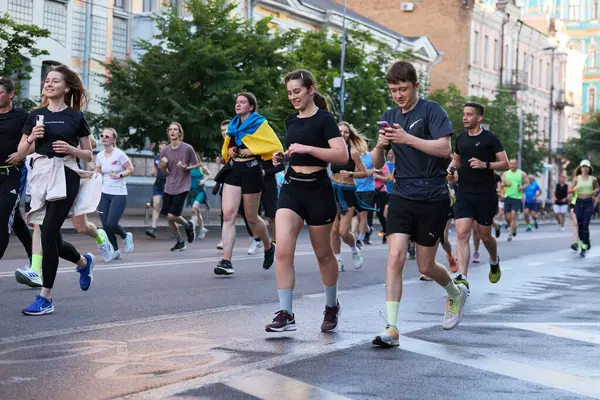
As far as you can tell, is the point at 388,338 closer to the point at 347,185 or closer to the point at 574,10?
the point at 347,185

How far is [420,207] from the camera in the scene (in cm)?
762

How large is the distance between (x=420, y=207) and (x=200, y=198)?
14.1 m

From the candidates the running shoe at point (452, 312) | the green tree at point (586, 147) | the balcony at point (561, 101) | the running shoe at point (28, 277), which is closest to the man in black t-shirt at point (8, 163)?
the running shoe at point (28, 277)

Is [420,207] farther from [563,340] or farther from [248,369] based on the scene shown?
[248,369]

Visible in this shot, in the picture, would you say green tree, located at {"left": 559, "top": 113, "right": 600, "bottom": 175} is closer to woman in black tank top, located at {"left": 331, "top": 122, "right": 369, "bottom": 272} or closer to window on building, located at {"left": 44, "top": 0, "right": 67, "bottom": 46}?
window on building, located at {"left": 44, "top": 0, "right": 67, "bottom": 46}

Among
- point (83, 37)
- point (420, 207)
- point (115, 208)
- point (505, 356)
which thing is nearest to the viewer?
point (505, 356)

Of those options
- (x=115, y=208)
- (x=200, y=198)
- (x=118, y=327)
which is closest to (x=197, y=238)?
(x=200, y=198)

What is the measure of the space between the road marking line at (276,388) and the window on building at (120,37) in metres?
31.1

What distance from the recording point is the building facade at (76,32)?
31828mm

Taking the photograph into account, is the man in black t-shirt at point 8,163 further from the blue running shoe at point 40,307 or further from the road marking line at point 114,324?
the road marking line at point 114,324

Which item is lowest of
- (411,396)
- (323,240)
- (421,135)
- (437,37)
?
(411,396)

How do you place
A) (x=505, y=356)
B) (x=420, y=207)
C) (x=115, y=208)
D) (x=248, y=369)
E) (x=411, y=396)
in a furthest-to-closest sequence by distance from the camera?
(x=115, y=208) < (x=420, y=207) < (x=505, y=356) < (x=248, y=369) < (x=411, y=396)

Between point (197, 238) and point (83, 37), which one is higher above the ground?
point (83, 37)

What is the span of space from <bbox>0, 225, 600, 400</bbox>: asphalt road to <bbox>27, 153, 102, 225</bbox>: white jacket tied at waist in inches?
30.6
